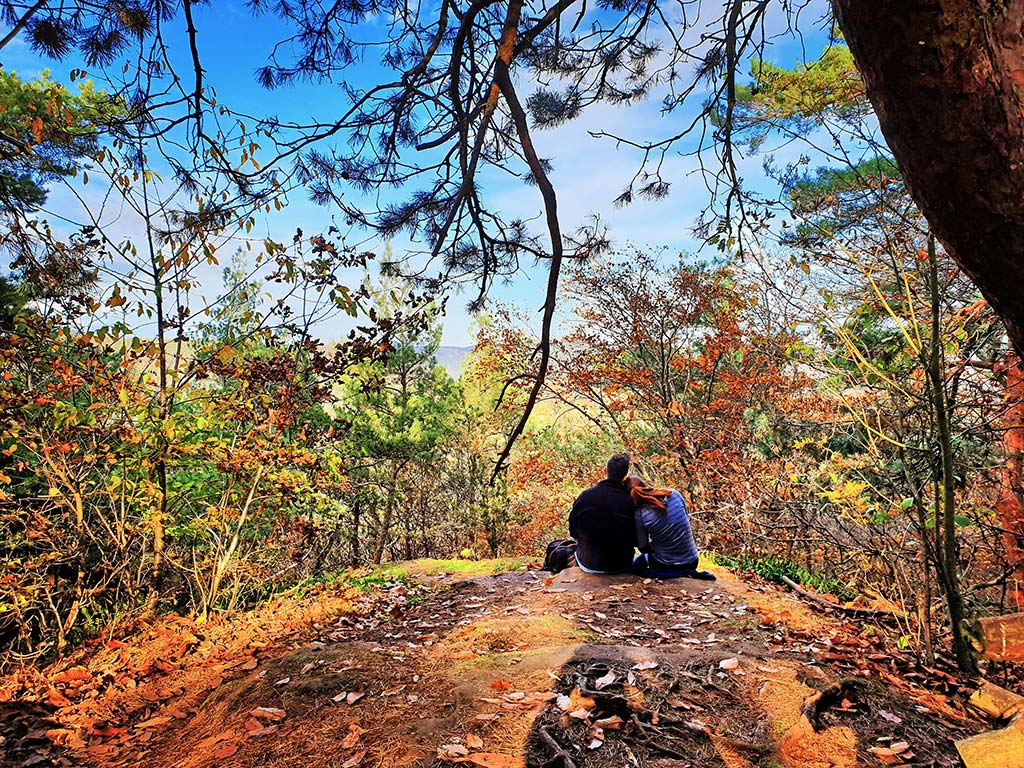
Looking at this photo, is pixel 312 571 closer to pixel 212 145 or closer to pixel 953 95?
pixel 212 145

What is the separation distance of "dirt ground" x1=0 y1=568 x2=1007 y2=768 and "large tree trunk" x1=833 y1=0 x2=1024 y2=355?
8.05 ft

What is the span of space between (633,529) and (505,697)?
11.3 feet

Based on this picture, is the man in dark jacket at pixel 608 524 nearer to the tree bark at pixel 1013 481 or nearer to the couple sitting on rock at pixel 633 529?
the couple sitting on rock at pixel 633 529

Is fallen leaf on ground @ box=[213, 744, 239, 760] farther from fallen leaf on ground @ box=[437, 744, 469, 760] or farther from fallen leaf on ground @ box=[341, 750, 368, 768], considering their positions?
fallen leaf on ground @ box=[437, 744, 469, 760]

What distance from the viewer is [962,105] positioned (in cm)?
104

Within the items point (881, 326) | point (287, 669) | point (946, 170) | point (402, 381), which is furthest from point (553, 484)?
point (946, 170)

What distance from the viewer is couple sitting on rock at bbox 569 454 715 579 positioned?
19.8ft

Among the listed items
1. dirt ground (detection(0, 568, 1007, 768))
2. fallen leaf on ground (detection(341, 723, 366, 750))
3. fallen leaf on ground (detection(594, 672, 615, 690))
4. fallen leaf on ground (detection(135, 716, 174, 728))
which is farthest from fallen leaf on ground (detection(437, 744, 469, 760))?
fallen leaf on ground (detection(135, 716, 174, 728))

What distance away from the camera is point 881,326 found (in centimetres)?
1012

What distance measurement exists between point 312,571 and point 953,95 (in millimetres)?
11279

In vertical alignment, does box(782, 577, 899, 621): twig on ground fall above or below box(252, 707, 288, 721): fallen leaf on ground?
below

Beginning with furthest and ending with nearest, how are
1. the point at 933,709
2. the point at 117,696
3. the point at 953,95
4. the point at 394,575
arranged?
1. the point at 394,575
2. the point at 117,696
3. the point at 933,709
4. the point at 953,95

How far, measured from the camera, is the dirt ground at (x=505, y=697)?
2594 millimetres

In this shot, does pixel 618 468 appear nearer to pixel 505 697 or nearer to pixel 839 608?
pixel 839 608
